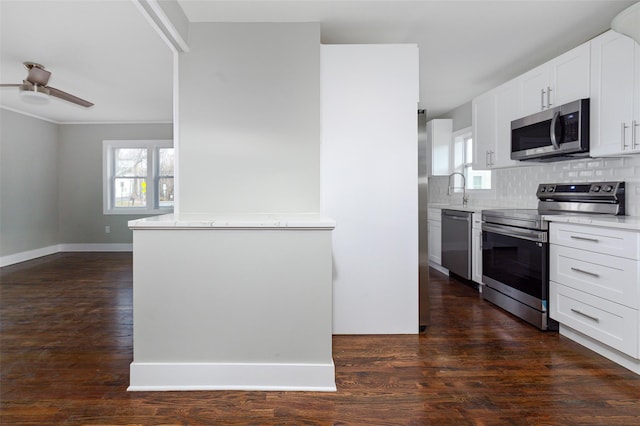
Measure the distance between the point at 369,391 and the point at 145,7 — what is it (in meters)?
2.49

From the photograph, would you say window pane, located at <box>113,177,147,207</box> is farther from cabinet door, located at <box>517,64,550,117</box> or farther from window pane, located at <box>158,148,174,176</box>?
cabinet door, located at <box>517,64,550,117</box>

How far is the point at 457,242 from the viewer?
14.2 feet

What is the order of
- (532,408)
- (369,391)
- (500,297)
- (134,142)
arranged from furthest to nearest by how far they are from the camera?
(134,142)
(500,297)
(369,391)
(532,408)

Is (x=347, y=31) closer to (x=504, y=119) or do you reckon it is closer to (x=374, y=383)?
(x=504, y=119)

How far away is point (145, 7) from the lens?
7.04ft

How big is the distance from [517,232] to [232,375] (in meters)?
2.49

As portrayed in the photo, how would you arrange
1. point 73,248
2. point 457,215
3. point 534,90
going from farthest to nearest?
point 73,248, point 457,215, point 534,90

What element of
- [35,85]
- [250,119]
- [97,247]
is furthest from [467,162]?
[97,247]

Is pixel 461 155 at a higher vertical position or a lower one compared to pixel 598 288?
higher

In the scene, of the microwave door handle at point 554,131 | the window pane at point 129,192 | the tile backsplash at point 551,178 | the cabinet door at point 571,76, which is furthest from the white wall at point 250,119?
the window pane at point 129,192

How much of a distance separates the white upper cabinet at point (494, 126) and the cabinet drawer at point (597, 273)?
134 cm

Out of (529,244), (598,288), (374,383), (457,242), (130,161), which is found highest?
(130,161)

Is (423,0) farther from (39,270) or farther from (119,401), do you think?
(39,270)

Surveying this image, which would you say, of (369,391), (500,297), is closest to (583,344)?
(500,297)
